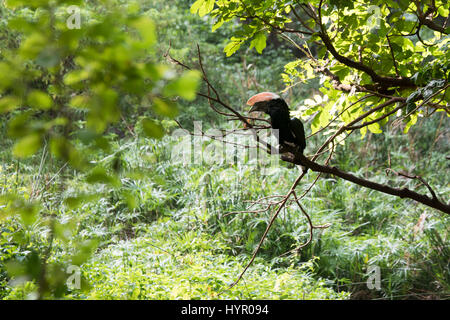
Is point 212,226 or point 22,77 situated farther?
point 212,226

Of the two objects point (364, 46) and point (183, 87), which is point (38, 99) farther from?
point (364, 46)

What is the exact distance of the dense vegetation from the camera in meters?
0.48

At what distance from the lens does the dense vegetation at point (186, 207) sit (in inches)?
18.9

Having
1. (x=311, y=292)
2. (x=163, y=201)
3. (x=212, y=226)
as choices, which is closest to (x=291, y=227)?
(x=212, y=226)

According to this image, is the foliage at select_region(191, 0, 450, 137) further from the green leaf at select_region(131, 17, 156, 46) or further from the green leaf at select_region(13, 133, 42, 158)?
the green leaf at select_region(13, 133, 42, 158)

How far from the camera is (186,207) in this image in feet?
11.0

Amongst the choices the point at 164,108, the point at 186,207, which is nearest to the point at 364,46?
the point at 164,108

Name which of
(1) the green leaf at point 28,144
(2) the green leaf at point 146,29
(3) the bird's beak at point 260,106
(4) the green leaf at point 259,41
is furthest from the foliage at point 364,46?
(1) the green leaf at point 28,144

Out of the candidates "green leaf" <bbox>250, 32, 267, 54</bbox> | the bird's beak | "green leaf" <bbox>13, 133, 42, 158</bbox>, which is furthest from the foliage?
"green leaf" <bbox>13, 133, 42, 158</bbox>

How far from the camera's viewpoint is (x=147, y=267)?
2.48 meters

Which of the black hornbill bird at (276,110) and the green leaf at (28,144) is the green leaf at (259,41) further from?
the green leaf at (28,144)

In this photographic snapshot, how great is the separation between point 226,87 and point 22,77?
4985mm

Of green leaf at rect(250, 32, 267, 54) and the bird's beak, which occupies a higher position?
green leaf at rect(250, 32, 267, 54)
